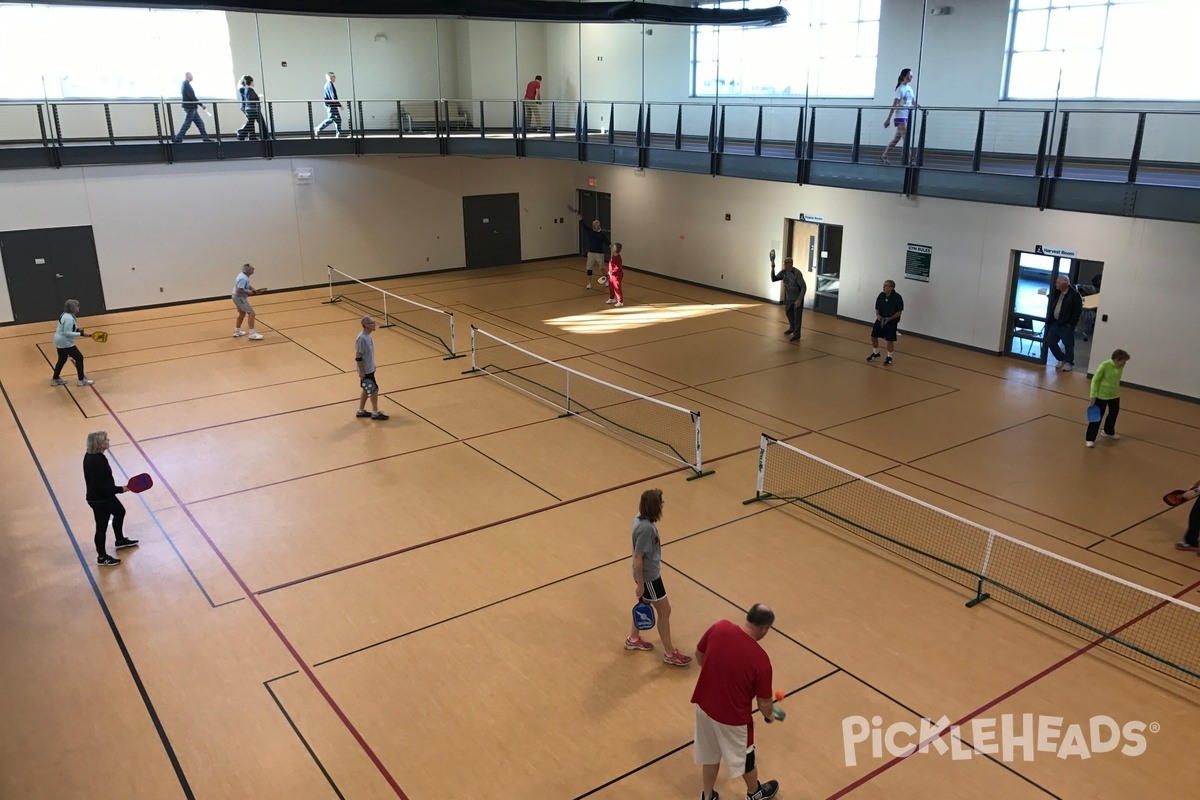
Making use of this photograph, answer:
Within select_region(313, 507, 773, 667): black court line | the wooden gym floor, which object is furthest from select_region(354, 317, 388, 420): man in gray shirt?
select_region(313, 507, 773, 667): black court line

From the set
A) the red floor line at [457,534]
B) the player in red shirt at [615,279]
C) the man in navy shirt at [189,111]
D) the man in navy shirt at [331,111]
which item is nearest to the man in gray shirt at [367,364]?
the red floor line at [457,534]

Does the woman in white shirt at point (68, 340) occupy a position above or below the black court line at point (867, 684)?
above

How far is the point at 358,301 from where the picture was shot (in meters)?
22.8

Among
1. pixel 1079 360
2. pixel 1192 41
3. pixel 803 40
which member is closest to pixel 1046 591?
pixel 1079 360

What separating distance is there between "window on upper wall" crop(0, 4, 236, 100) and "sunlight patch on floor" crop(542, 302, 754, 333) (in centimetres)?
1290

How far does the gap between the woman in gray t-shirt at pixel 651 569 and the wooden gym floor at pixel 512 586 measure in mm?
168

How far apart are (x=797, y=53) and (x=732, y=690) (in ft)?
66.4

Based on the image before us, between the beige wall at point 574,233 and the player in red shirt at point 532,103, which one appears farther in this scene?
the player in red shirt at point 532,103

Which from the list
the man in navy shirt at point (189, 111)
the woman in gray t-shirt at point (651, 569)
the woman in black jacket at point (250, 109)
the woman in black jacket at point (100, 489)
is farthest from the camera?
the woman in black jacket at point (250, 109)

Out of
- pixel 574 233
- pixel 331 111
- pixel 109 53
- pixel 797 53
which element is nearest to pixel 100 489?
pixel 331 111

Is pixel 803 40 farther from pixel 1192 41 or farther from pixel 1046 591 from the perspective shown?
pixel 1046 591

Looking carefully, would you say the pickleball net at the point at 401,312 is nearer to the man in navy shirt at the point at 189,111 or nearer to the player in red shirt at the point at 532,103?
the man in navy shirt at the point at 189,111

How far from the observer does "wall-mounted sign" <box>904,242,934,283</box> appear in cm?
1811

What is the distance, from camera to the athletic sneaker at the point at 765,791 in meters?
6.06
